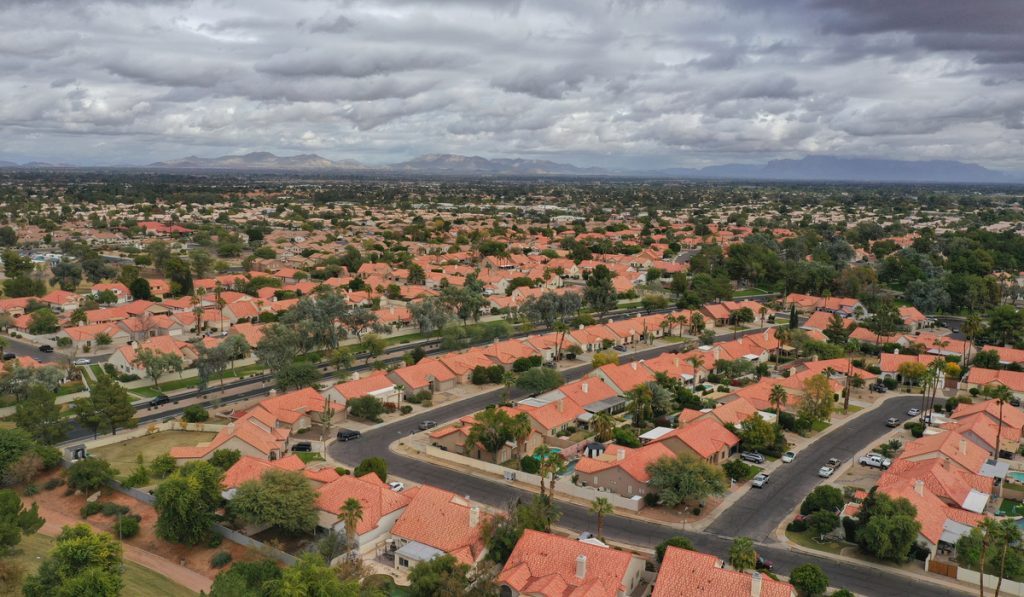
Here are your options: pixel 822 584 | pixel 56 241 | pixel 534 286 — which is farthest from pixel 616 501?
pixel 56 241

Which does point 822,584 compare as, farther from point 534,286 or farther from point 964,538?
point 534,286

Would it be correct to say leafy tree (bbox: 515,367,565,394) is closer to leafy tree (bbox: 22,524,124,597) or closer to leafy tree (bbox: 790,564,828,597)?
leafy tree (bbox: 790,564,828,597)

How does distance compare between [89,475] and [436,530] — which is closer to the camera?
[436,530]

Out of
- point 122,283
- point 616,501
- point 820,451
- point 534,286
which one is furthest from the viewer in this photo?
point 534,286

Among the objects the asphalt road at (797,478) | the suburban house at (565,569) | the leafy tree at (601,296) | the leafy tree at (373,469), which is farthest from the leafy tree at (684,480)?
the leafy tree at (601,296)

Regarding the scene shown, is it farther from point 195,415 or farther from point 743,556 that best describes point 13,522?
point 743,556

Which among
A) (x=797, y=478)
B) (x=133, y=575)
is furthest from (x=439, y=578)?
(x=797, y=478)
